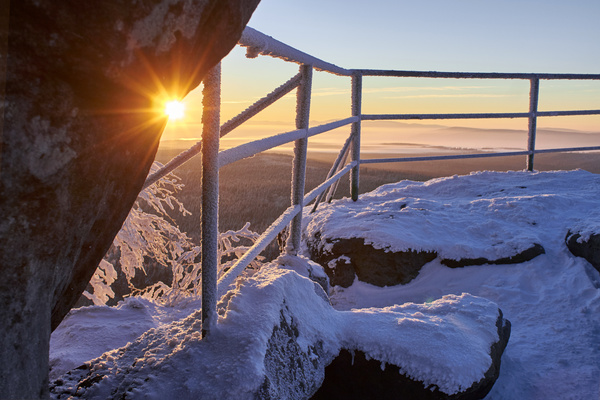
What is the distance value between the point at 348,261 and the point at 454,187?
2.28m

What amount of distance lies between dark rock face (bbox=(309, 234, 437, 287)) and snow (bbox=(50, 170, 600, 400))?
0.21ft

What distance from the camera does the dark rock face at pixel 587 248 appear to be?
3396 mm

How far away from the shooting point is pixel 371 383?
2.08m

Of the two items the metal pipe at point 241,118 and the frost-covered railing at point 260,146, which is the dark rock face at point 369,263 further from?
the metal pipe at point 241,118

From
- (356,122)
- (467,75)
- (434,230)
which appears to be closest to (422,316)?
(434,230)

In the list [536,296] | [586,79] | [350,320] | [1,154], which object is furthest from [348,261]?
[586,79]

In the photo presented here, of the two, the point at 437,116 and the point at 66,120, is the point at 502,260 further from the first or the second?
the point at 66,120

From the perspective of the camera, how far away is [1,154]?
0.90 metres

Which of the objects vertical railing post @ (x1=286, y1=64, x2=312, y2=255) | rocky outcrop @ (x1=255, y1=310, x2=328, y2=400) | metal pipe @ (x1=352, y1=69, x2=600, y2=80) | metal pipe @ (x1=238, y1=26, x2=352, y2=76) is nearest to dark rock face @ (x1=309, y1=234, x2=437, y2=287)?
vertical railing post @ (x1=286, y1=64, x2=312, y2=255)

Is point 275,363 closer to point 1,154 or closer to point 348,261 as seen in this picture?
point 1,154

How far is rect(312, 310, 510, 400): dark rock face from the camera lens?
202cm

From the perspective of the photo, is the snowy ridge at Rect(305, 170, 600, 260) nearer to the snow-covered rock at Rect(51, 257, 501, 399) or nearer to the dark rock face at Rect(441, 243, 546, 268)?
the dark rock face at Rect(441, 243, 546, 268)

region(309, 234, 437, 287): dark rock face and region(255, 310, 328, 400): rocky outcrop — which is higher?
region(255, 310, 328, 400): rocky outcrop

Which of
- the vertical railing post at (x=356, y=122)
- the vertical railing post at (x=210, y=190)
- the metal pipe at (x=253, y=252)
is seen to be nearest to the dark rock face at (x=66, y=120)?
the vertical railing post at (x=210, y=190)
